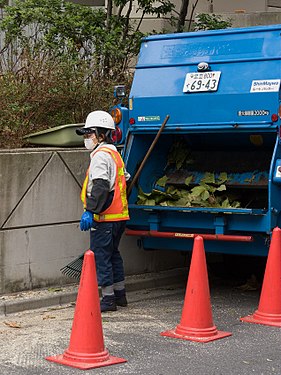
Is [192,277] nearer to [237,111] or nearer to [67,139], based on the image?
[237,111]

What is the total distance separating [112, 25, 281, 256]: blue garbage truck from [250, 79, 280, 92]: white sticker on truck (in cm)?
1

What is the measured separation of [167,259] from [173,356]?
11.5 feet

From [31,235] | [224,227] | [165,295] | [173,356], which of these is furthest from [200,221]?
[173,356]

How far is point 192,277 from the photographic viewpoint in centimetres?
710

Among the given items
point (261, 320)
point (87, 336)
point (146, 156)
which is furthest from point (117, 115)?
point (87, 336)

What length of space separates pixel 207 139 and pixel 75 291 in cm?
206

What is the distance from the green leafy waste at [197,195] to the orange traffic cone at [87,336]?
2.56 meters

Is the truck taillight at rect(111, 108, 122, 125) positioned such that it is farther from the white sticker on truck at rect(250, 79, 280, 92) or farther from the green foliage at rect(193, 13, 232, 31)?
the green foliage at rect(193, 13, 232, 31)

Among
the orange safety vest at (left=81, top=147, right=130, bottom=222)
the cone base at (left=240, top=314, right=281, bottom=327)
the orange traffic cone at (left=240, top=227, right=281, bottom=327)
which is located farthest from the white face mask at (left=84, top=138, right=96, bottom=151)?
the cone base at (left=240, top=314, right=281, bottom=327)

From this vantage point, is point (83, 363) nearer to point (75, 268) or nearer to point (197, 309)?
point (197, 309)

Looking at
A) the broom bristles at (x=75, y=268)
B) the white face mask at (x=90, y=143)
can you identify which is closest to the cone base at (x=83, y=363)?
the broom bristles at (x=75, y=268)

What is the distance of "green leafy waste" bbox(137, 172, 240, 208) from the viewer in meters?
8.62

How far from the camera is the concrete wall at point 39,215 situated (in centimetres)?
838

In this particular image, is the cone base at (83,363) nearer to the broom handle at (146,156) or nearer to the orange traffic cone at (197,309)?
the orange traffic cone at (197,309)
